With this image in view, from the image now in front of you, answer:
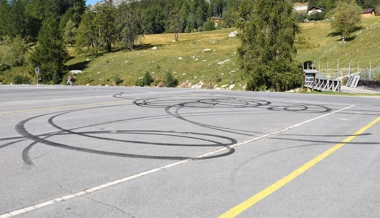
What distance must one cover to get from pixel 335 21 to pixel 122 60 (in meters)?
44.3

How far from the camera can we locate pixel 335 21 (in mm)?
69625

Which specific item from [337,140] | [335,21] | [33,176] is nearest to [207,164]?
[33,176]

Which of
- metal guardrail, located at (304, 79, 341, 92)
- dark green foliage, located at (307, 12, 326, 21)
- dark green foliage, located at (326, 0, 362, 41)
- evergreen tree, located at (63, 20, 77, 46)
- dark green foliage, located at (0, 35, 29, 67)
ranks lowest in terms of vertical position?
metal guardrail, located at (304, 79, 341, 92)

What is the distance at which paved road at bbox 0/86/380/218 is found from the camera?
4.59 m

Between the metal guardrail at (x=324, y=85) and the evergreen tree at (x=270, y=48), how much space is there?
177 centimetres

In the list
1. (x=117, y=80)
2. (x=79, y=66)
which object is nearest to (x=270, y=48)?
(x=117, y=80)

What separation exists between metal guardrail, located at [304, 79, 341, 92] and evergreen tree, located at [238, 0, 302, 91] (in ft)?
5.82

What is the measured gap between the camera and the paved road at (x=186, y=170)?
4.59 metres

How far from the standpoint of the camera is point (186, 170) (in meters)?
6.26

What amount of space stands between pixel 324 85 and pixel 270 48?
7.03 meters

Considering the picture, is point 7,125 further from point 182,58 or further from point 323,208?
point 182,58

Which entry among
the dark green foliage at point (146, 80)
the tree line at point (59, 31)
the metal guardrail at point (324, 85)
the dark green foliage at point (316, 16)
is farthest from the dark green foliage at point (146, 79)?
the dark green foliage at point (316, 16)

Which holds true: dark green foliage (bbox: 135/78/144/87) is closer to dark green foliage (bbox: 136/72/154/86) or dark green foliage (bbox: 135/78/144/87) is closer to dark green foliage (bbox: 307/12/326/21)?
dark green foliage (bbox: 136/72/154/86)

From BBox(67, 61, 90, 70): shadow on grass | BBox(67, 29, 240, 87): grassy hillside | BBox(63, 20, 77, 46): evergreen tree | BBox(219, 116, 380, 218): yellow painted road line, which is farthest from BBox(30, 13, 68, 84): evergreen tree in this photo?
BBox(219, 116, 380, 218): yellow painted road line
